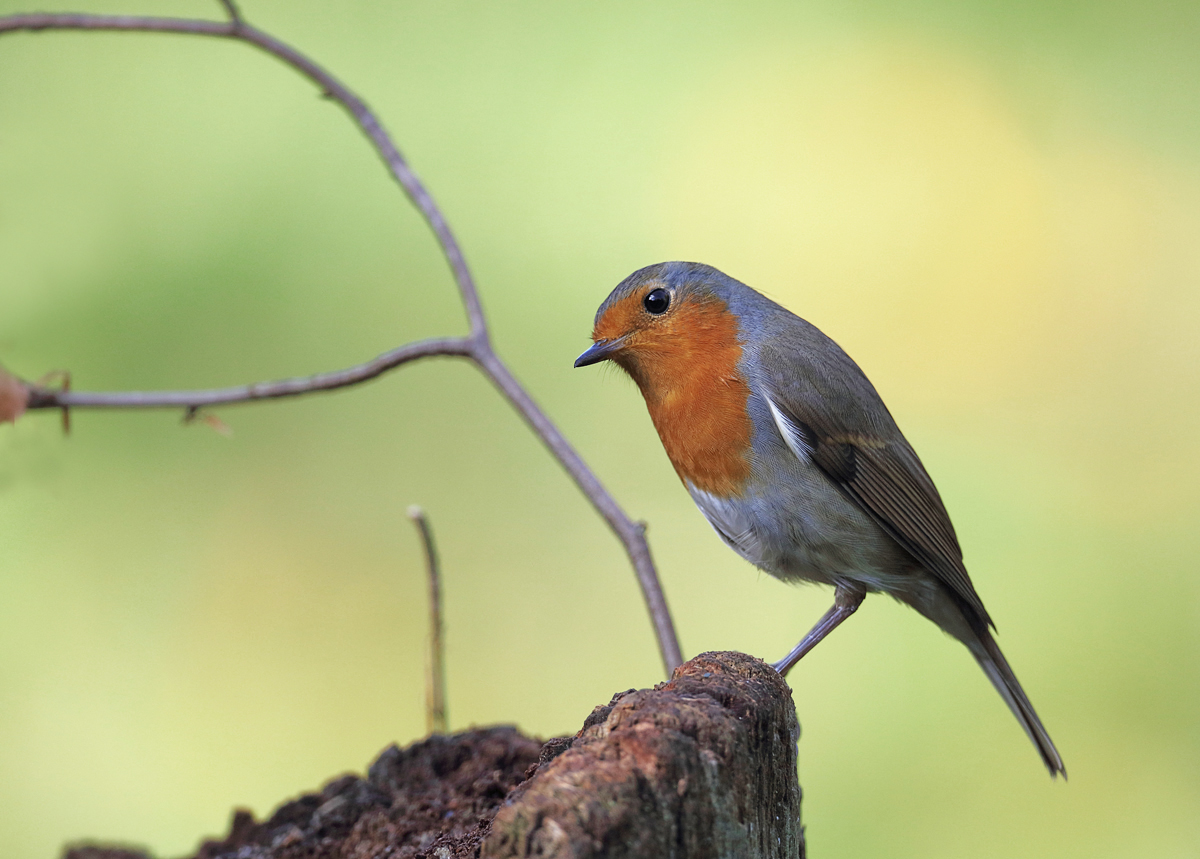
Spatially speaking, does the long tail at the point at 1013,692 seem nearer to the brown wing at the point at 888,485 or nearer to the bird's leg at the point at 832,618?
the brown wing at the point at 888,485

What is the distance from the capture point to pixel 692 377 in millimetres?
2855

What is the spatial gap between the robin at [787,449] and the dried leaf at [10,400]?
1372 millimetres

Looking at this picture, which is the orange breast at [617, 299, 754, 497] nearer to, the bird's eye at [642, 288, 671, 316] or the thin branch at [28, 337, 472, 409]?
the bird's eye at [642, 288, 671, 316]

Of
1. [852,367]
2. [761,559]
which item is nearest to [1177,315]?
[852,367]

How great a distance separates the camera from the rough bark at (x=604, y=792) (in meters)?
1.31

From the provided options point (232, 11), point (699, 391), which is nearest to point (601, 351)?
point (699, 391)

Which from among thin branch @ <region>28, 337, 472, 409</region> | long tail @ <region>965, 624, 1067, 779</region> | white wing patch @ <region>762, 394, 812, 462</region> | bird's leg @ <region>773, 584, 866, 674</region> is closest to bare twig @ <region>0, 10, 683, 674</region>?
thin branch @ <region>28, 337, 472, 409</region>

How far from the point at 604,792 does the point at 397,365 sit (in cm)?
150

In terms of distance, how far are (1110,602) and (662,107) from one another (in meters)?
4.00

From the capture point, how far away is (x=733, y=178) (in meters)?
6.93

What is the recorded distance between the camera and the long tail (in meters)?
2.96

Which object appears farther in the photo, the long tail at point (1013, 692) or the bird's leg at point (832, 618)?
the long tail at point (1013, 692)

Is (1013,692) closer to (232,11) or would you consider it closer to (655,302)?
(655,302)

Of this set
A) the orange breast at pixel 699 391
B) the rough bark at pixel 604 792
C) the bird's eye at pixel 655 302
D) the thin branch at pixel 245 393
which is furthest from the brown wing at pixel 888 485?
the rough bark at pixel 604 792
